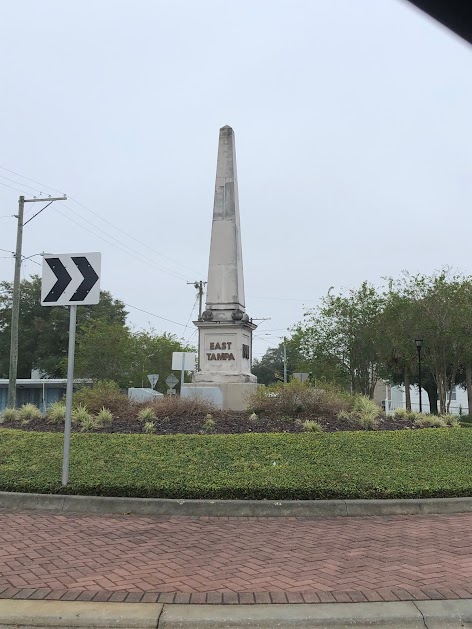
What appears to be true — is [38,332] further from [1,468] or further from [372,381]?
[1,468]

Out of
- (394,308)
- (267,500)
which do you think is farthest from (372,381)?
(267,500)

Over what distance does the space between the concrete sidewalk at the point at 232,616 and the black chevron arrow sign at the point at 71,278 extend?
4.51m

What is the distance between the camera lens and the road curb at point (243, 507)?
7164mm

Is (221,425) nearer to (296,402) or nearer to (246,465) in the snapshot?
(296,402)

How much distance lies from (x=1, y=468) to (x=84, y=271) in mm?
3215

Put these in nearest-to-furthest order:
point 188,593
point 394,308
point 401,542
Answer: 1. point 188,593
2. point 401,542
3. point 394,308

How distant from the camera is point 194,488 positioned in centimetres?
755

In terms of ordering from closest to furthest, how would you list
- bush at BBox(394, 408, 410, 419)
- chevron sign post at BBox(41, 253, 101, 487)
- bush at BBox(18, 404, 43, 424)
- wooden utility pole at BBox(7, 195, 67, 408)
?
1. chevron sign post at BBox(41, 253, 101, 487)
2. bush at BBox(18, 404, 43, 424)
3. bush at BBox(394, 408, 410, 419)
4. wooden utility pole at BBox(7, 195, 67, 408)

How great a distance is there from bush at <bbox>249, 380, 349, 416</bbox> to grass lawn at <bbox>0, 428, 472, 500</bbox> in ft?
8.27

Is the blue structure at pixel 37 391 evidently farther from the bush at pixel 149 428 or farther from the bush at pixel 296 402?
the bush at pixel 149 428

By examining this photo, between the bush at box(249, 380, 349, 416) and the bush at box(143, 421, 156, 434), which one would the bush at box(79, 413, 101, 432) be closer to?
the bush at box(143, 421, 156, 434)

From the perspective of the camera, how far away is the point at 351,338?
3434cm

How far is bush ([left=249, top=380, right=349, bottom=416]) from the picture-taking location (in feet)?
43.7

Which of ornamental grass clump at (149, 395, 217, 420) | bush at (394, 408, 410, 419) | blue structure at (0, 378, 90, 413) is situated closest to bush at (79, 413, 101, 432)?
ornamental grass clump at (149, 395, 217, 420)
